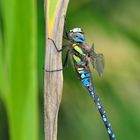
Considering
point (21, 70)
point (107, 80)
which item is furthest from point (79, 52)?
point (21, 70)

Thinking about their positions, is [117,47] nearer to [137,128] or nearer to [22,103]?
[137,128]

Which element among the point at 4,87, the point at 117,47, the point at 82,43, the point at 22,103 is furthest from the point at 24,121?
the point at 117,47

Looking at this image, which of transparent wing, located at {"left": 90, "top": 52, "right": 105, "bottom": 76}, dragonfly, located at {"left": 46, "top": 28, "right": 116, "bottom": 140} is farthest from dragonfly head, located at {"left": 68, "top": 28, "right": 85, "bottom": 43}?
transparent wing, located at {"left": 90, "top": 52, "right": 105, "bottom": 76}

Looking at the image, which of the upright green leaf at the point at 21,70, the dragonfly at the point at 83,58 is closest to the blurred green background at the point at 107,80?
the dragonfly at the point at 83,58

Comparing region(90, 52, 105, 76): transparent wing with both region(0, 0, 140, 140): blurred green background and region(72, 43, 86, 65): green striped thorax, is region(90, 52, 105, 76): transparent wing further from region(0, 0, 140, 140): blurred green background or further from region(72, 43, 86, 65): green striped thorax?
region(0, 0, 140, 140): blurred green background

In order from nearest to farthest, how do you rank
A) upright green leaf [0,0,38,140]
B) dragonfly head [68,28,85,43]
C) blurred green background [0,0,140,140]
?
1. upright green leaf [0,0,38,140]
2. dragonfly head [68,28,85,43]
3. blurred green background [0,0,140,140]

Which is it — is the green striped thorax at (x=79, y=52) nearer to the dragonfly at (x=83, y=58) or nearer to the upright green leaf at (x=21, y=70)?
the dragonfly at (x=83, y=58)
